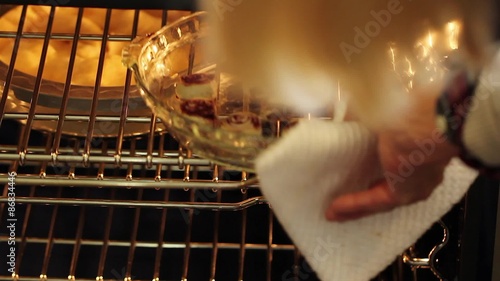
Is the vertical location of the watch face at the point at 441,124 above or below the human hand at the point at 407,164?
above

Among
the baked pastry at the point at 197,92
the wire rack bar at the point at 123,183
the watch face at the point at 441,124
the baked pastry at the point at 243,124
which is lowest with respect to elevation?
the wire rack bar at the point at 123,183

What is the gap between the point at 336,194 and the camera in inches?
20.1

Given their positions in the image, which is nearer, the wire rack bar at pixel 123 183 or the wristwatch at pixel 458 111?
the wristwatch at pixel 458 111

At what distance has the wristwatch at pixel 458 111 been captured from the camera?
0.45m

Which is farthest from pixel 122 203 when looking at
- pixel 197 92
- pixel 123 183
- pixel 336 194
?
pixel 336 194

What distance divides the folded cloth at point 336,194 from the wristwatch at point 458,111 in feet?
0.18

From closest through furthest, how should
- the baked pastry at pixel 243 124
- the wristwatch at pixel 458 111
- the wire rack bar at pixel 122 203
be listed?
the wristwatch at pixel 458 111, the baked pastry at pixel 243 124, the wire rack bar at pixel 122 203

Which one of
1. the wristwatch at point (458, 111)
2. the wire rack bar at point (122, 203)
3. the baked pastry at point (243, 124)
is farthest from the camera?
the wire rack bar at point (122, 203)

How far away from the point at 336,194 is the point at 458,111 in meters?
0.11

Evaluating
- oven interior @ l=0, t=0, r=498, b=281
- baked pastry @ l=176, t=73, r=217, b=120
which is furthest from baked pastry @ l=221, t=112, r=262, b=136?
oven interior @ l=0, t=0, r=498, b=281

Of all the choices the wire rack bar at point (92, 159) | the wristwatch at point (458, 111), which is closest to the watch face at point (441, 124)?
the wristwatch at point (458, 111)

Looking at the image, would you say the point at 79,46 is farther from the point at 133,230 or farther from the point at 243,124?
the point at 243,124

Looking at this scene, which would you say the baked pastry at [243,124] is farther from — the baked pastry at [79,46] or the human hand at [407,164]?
the baked pastry at [79,46]

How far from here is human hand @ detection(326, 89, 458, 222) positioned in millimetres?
470
